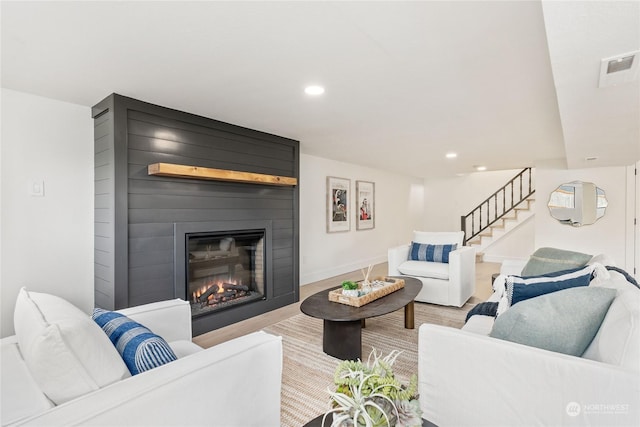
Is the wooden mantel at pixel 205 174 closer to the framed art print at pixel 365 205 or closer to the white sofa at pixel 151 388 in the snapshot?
the white sofa at pixel 151 388

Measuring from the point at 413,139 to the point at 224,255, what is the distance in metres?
2.72

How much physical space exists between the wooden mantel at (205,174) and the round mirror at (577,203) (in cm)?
444

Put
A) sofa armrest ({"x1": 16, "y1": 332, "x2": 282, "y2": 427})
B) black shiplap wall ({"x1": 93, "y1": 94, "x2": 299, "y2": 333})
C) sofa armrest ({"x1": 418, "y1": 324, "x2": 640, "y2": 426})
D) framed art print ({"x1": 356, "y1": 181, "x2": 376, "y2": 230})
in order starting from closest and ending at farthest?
1. sofa armrest ({"x1": 16, "y1": 332, "x2": 282, "y2": 427})
2. sofa armrest ({"x1": 418, "y1": 324, "x2": 640, "y2": 426})
3. black shiplap wall ({"x1": 93, "y1": 94, "x2": 299, "y2": 333})
4. framed art print ({"x1": 356, "y1": 181, "x2": 376, "y2": 230})

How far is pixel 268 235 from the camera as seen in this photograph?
3930mm

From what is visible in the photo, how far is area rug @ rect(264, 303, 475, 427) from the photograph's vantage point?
2070 millimetres

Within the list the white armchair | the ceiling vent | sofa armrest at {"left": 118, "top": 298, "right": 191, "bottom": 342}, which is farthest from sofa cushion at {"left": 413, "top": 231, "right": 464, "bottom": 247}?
Answer: sofa armrest at {"left": 118, "top": 298, "right": 191, "bottom": 342}

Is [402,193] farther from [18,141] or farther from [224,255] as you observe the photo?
[18,141]

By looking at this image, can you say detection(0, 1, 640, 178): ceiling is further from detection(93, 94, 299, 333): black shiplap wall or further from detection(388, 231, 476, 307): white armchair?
detection(388, 231, 476, 307): white armchair

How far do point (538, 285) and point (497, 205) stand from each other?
746cm

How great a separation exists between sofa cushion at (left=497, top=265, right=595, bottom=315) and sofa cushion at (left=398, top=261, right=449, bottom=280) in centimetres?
228

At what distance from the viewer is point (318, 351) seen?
111 inches

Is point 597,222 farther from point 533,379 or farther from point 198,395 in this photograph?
point 198,395

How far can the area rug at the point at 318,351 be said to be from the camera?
2070 mm

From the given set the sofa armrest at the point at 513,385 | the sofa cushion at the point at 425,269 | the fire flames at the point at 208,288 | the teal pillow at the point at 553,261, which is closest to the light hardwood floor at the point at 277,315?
the fire flames at the point at 208,288
